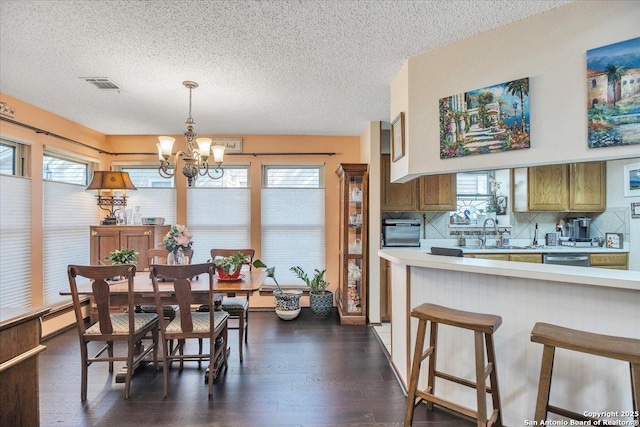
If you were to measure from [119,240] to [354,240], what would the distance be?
300 cm

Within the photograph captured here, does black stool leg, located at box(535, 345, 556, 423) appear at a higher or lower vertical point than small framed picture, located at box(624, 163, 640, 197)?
lower

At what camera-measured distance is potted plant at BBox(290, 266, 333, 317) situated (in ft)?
12.9

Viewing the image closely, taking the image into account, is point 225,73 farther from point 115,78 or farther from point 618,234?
point 618,234

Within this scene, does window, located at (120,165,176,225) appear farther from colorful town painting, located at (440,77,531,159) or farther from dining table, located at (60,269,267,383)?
colorful town painting, located at (440,77,531,159)

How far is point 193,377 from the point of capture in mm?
2506

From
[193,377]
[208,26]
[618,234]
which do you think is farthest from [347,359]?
[618,234]

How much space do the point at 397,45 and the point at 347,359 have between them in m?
2.67

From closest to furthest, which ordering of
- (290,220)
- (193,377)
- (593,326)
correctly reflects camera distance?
(593,326) < (193,377) < (290,220)

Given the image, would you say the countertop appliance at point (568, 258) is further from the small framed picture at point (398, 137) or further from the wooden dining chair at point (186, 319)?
the wooden dining chair at point (186, 319)

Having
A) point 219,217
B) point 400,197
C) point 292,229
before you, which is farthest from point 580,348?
point 219,217

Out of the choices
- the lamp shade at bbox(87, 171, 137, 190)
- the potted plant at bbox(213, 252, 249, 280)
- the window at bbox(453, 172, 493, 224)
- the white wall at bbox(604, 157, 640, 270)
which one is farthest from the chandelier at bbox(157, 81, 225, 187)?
the white wall at bbox(604, 157, 640, 270)

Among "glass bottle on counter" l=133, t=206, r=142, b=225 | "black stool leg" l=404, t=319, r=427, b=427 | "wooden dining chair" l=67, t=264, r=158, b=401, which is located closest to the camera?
"black stool leg" l=404, t=319, r=427, b=427

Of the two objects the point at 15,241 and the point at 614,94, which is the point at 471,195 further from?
the point at 15,241

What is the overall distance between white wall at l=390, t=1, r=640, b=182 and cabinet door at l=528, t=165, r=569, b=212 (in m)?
2.32
